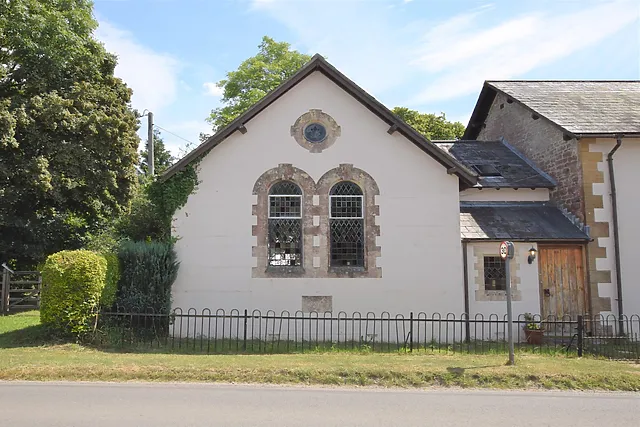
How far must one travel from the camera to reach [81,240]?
2339 cm

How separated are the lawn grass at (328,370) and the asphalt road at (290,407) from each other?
446mm

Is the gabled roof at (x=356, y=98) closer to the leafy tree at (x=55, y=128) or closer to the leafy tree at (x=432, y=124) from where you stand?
the leafy tree at (x=55, y=128)

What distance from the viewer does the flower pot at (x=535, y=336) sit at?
1324cm

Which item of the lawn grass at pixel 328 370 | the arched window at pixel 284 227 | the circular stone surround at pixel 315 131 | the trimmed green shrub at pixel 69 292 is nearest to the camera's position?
the lawn grass at pixel 328 370

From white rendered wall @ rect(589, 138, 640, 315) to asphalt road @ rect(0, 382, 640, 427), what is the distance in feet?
23.6

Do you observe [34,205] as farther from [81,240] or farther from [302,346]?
[302,346]

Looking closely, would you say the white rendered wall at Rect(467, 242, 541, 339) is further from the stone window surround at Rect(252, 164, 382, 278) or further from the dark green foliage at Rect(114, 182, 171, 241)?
the dark green foliage at Rect(114, 182, 171, 241)

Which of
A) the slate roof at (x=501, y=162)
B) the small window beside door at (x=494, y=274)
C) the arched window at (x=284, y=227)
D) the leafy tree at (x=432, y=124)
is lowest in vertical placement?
the small window beside door at (x=494, y=274)

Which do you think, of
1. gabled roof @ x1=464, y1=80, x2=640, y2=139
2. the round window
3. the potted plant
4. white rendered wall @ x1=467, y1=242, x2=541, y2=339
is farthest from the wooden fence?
gabled roof @ x1=464, y1=80, x2=640, y2=139

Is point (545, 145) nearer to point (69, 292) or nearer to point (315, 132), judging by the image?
point (315, 132)

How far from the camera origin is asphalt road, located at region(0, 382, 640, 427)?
6316 millimetres

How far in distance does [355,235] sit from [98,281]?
6.48 metres

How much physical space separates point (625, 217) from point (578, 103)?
176 inches

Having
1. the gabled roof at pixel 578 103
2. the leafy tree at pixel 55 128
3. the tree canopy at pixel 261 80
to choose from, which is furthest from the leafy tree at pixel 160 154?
the gabled roof at pixel 578 103
